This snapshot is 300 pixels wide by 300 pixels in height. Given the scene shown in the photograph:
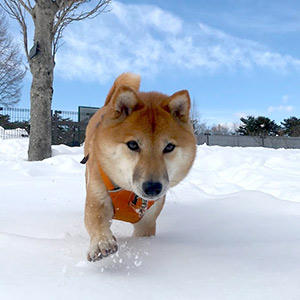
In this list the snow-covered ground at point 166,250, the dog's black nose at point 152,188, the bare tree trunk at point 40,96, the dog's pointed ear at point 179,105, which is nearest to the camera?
the snow-covered ground at point 166,250

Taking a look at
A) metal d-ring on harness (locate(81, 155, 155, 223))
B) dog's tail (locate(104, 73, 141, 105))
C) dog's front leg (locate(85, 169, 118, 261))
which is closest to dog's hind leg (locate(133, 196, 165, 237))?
metal d-ring on harness (locate(81, 155, 155, 223))

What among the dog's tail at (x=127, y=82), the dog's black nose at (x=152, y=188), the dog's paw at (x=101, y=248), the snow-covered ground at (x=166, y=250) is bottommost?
the snow-covered ground at (x=166, y=250)

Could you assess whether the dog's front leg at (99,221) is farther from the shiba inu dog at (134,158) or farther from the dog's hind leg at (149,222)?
the dog's hind leg at (149,222)

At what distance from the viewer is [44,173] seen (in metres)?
5.64

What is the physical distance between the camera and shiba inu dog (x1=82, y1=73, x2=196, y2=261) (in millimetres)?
1776

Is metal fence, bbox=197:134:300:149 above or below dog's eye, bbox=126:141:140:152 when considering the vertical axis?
above

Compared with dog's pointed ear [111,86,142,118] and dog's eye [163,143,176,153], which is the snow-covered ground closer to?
dog's eye [163,143,176,153]

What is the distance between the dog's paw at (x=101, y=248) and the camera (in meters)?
1.70

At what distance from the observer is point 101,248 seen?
5.70ft

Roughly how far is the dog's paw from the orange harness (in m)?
0.33

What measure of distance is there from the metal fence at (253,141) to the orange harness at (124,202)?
2095 centimetres

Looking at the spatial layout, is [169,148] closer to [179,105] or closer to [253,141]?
[179,105]

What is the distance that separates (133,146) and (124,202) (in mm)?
423

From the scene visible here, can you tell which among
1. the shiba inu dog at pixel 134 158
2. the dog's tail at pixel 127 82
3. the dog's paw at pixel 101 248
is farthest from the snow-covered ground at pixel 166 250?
the dog's tail at pixel 127 82
